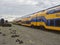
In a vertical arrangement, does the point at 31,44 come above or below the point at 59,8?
below

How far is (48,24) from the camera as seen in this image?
98.5ft

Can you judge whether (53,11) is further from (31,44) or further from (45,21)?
(31,44)

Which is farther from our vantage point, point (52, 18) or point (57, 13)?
point (52, 18)

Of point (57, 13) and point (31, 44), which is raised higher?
point (57, 13)

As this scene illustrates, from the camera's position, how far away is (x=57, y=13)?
1040 inches

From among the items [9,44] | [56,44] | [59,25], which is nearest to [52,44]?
[56,44]

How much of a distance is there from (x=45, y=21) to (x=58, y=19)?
5567mm

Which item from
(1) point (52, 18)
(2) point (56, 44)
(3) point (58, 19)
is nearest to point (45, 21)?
(1) point (52, 18)

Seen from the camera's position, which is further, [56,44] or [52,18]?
[52,18]

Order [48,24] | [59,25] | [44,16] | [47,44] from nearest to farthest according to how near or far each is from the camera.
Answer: [47,44] < [59,25] < [48,24] < [44,16]

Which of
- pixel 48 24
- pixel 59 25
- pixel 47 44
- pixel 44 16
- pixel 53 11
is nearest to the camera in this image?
pixel 47 44

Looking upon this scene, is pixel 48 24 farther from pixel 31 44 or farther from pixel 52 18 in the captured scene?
pixel 31 44

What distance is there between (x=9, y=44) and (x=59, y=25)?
10486 millimetres

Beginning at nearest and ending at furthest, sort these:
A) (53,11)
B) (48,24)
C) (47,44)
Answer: (47,44), (53,11), (48,24)
